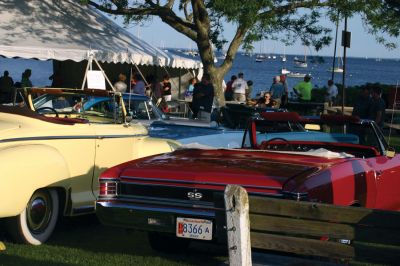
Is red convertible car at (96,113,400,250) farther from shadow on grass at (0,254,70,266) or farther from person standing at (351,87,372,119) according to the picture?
person standing at (351,87,372,119)

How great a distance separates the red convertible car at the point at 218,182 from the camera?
6.14 meters

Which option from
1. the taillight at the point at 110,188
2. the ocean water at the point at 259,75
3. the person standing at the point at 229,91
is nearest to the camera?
the taillight at the point at 110,188

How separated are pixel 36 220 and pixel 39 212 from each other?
0.09 metres

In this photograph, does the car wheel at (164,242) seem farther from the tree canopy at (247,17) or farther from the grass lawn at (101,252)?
the tree canopy at (247,17)

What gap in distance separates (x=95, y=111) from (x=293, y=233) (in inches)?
221

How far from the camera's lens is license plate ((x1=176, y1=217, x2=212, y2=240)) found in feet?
20.1

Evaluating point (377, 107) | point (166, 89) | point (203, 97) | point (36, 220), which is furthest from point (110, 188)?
point (166, 89)

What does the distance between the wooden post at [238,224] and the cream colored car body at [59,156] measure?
318cm

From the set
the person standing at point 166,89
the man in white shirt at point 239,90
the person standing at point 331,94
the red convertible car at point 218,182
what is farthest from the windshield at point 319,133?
the person standing at point 331,94

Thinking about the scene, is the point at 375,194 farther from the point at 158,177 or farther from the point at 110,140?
the point at 110,140

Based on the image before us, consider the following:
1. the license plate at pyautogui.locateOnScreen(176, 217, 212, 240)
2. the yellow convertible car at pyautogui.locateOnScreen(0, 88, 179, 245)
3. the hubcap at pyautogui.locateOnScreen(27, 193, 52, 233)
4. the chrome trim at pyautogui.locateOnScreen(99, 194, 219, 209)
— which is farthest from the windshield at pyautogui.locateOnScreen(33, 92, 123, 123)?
the license plate at pyautogui.locateOnScreen(176, 217, 212, 240)

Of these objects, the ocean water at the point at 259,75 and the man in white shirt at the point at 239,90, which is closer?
the man in white shirt at the point at 239,90

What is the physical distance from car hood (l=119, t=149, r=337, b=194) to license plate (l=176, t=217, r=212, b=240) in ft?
0.99

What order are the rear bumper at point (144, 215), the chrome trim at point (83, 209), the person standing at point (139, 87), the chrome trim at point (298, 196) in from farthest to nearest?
the person standing at point (139, 87), the chrome trim at point (83, 209), the rear bumper at point (144, 215), the chrome trim at point (298, 196)
